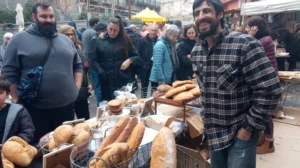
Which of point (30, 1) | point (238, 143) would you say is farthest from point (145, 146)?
point (30, 1)

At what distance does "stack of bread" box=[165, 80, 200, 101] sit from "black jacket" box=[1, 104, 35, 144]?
1.27m

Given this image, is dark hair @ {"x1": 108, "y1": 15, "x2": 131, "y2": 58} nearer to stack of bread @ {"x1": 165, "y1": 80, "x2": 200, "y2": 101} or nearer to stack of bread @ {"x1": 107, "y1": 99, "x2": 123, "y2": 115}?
stack of bread @ {"x1": 165, "y1": 80, "x2": 200, "y2": 101}

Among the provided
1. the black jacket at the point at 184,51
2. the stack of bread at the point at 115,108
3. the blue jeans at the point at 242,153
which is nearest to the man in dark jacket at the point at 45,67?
the stack of bread at the point at 115,108

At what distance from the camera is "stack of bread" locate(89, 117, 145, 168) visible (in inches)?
47.6

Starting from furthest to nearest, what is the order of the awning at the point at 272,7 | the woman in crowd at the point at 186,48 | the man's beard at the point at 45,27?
the awning at the point at 272,7 → the woman in crowd at the point at 186,48 → the man's beard at the point at 45,27

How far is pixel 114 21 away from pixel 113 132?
2087 mm

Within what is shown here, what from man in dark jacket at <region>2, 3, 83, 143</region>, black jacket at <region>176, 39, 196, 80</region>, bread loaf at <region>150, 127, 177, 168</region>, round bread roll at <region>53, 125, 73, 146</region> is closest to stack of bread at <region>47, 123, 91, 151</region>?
round bread roll at <region>53, 125, 73, 146</region>

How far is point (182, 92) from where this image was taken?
2.34 m

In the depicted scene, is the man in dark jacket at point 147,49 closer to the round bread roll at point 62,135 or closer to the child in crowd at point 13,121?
the child in crowd at point 13,121

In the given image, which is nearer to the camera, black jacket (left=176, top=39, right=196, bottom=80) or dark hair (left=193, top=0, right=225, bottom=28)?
dark hair (left=193, top=0, right=225, bottom=28)

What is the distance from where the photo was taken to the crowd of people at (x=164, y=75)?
1452 millimetres

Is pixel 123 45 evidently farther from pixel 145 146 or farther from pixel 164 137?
pixel 164 137

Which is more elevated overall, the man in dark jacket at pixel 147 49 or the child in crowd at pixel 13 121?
the man in dark jacket at pixel 147 49

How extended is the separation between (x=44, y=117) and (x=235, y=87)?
1.80 metres
